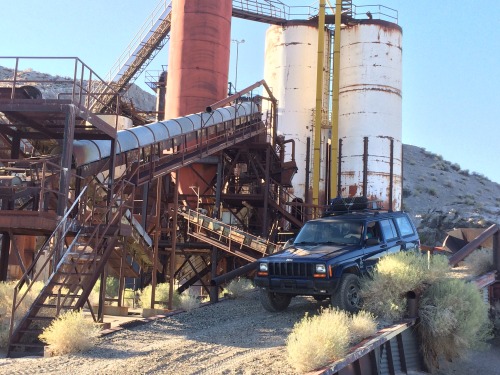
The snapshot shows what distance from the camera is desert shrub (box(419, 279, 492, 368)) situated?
38.7 feet

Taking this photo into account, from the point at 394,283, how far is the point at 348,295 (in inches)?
39.2

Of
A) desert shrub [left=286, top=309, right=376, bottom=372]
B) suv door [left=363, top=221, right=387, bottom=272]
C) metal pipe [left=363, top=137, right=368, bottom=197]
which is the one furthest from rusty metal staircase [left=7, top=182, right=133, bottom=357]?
metal pipe [left=363, top=137, right=368, bottom=197]

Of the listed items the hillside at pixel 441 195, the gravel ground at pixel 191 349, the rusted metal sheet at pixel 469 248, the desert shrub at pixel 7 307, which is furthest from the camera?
the hillside at pixel 441 195

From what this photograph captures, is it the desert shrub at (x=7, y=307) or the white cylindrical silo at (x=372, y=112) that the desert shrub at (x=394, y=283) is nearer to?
the desert shrub at (x=7, y=307)

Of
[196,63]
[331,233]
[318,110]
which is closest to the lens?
[331,233]

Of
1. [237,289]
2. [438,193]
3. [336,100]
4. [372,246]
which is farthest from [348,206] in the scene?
[438,193]

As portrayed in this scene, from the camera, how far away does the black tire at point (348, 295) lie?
12031 millimetres

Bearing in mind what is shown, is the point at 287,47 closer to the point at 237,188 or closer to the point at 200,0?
the point at 200,0

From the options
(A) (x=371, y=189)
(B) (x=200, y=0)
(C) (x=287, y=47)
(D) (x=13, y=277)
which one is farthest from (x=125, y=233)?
(C) (x=287, y=47)

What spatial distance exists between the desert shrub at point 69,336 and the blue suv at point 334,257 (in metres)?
4.00

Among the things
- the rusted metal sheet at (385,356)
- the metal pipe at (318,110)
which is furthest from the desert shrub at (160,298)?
the metal pipe at (318,110)

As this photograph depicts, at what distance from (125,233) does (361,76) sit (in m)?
23.8

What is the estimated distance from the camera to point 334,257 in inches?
483

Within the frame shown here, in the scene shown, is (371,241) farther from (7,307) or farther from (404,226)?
(7,307)
